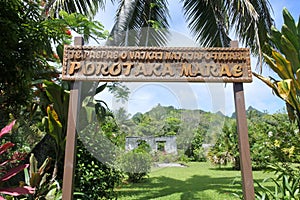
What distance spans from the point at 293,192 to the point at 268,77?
2240 millimetres

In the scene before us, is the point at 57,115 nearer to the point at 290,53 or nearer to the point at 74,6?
the point at 74,6

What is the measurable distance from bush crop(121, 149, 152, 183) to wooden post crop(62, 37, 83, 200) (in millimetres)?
4563

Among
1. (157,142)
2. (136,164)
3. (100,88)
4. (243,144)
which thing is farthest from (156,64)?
(157,142)

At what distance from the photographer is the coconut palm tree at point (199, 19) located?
4.44 meters

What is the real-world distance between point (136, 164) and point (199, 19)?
13.7 feet

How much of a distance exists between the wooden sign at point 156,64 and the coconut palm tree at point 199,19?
6.43 feet

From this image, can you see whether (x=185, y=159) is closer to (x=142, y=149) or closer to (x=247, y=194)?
(x=142, y=149)

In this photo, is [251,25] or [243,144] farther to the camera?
[251,25]

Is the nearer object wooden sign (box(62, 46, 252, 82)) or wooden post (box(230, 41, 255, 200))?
wooden post (box(230, 41, 255, 200))

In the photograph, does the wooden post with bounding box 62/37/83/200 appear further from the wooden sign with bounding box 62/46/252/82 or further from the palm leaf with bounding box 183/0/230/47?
the palm leaf with bounding box 183/0/230/47

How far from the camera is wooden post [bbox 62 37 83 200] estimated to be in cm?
211

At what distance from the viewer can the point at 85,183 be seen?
10.8ft

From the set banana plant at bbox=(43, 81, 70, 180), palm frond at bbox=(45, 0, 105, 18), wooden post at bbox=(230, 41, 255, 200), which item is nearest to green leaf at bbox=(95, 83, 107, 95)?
banana plant at bbox=(43, 81, 70, 180)

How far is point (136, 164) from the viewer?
717 cm
